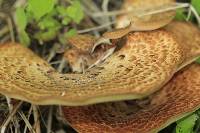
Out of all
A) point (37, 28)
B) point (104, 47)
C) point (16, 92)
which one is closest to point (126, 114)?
point (104, 47)

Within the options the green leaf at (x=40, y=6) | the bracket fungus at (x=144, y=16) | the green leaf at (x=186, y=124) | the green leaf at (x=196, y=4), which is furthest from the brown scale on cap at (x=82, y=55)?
the green leaf at (x=196, y=4)

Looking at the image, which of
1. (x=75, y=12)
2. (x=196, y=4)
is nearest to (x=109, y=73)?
(x=75, y=12)

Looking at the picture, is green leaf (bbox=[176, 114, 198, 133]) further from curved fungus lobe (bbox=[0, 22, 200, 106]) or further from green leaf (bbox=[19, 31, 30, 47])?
green leaf (bbox=[19, 31, 30, 47])

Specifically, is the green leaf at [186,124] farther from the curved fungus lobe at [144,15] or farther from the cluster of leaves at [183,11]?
the cluster of leaves at [183,11]

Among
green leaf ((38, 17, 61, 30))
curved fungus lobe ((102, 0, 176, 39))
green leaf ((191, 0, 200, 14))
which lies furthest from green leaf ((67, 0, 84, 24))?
green leaf ((191, 0, 200, 14))

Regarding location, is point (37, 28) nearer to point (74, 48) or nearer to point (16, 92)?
point (74, 48)

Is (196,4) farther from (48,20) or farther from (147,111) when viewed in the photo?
(48,20)

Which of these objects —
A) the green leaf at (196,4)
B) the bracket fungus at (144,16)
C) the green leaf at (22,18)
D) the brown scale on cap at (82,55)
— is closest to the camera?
the bracket fungus at (144,16)
